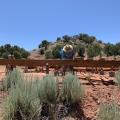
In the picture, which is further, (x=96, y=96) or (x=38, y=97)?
(x=96, y=96)

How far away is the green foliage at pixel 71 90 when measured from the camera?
13391 millimetres

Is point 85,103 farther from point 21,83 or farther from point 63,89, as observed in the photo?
point 21,83

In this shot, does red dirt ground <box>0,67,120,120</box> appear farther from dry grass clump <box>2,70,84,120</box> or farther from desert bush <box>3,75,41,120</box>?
desert bush <box>3,75,41,120</box>

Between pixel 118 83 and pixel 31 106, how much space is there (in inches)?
176

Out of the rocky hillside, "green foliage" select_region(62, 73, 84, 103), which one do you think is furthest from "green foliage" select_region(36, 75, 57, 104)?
the rocky hillside

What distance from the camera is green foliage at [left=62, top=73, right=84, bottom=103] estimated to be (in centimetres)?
1339

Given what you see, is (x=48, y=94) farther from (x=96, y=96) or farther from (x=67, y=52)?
(x=67, y=52)

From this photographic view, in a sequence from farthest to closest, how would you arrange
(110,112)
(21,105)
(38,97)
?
(38,97)
(21,105)
(110,112)

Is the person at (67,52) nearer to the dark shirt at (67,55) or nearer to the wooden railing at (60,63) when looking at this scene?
the dark shirt at (67,55)

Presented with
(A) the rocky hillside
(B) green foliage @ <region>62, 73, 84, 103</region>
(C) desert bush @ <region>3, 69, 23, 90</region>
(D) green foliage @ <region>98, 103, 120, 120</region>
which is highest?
(A) the rocky hillside

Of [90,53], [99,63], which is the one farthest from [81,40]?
[99,63]

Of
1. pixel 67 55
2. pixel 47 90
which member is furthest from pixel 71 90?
pixel 67 55

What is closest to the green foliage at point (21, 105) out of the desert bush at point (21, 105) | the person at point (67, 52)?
the desert bush at point (21, 105)

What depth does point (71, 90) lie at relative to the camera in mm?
A: 13719
